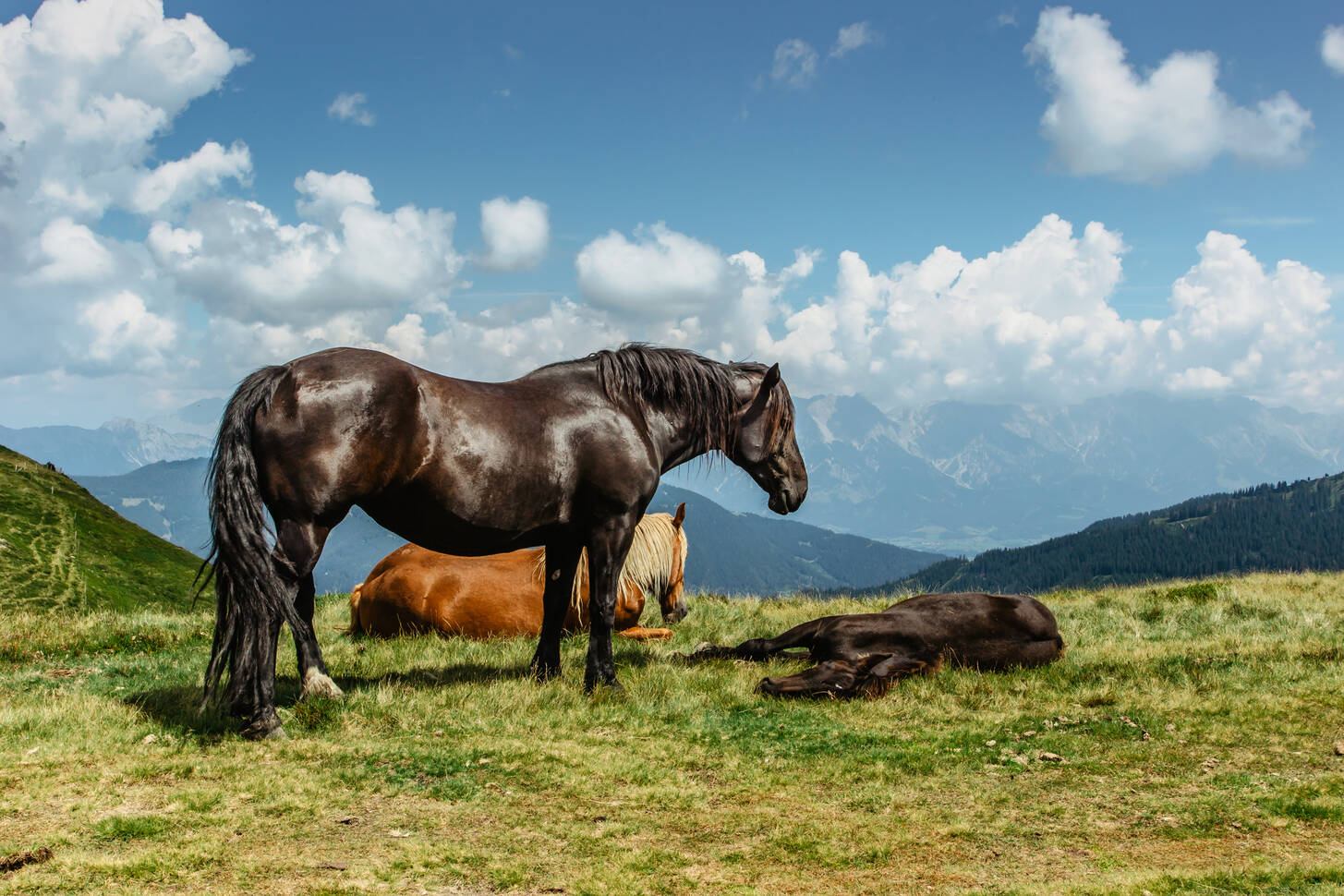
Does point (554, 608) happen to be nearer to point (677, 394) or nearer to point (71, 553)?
point (677, 394)

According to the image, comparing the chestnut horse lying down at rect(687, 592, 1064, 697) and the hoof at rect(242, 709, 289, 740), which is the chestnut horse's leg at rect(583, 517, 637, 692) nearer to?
the chestnut horse lying down at rect(687, 592, 1064, 697)

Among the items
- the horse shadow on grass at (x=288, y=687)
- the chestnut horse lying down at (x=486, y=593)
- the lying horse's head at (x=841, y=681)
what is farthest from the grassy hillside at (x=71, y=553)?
the lying horse's head at (x=841, y=681)

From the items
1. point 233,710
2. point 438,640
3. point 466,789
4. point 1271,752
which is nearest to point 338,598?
point 438,640

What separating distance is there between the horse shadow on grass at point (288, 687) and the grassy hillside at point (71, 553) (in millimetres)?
56509

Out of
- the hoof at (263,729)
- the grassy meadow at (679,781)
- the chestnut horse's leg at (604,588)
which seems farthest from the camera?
the chestnut horse's leg at (604,588)

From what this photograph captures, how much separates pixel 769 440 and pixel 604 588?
95.9 inches

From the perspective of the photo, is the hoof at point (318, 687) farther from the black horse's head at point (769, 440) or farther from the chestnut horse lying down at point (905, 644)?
the black horse's head at point (769, 440)

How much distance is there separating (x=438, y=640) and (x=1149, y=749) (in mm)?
7618

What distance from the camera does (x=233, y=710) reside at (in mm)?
6723

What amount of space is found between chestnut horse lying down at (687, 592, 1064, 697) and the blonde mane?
166cm

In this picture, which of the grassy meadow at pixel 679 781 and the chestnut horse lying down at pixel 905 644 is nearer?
the grassy meadow at pixel 679 781

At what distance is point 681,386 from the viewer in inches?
358

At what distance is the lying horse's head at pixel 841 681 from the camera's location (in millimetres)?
8516

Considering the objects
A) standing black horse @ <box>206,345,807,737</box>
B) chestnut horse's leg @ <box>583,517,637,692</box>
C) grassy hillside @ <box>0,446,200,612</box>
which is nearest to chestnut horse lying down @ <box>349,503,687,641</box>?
standing black horse @ <box>206,345,807,737</box>
